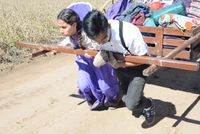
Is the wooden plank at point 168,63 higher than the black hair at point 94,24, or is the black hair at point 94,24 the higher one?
the black hair at point 94,24

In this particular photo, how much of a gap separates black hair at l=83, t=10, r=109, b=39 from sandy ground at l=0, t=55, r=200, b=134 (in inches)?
48.3

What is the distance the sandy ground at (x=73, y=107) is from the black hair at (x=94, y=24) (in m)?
1.23

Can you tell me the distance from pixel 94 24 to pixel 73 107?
1747 mm

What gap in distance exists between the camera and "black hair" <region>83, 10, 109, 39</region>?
382 centimetres

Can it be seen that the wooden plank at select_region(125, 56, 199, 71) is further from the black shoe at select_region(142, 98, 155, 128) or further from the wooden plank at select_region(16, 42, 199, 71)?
the black shoe at select_region(142, 98, 155, 128)

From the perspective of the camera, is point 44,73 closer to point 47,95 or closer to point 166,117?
point 47,95

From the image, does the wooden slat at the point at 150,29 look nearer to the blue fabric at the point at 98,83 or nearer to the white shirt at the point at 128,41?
the blue fabric at the point at 98,83

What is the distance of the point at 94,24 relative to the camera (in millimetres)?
3818

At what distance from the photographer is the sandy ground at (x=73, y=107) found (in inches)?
183

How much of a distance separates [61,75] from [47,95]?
0.88 m

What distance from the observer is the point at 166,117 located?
15.9 feet

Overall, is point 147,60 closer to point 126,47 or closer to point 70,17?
point 126,47

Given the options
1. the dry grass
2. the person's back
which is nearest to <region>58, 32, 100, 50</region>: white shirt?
the person's back

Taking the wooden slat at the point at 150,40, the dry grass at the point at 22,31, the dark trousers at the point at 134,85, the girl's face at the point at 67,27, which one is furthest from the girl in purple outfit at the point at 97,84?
the dry grass at the point at 22,31
